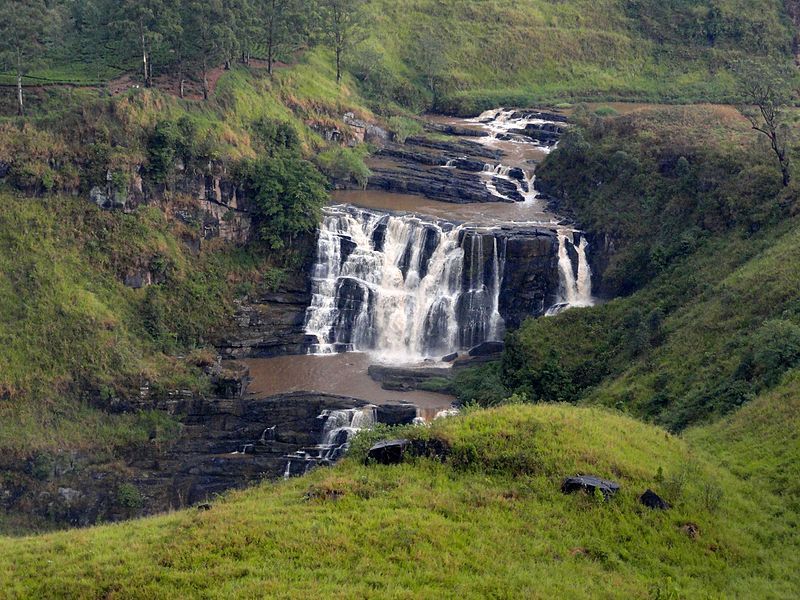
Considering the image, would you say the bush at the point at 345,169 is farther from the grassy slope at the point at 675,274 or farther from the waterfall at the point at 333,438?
the waterfall at the point at 333,438

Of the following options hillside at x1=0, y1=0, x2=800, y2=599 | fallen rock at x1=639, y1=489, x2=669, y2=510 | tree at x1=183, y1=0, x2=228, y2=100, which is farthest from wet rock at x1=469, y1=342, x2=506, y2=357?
fallen rock at x1=639, y1=489, x2=669, y2=510

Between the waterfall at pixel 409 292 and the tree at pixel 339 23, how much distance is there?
21.2 meters

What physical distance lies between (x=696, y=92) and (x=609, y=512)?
55.2 m

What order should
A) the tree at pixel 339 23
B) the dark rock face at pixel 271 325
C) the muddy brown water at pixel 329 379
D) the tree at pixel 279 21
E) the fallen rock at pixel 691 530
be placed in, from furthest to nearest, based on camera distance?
the tree at pixel 339 23 → the tree at pixel 279 21 → the dark rock face at pixel 271 325 → the muddy brown water at pixel 329 379 → the fallen rock at pixel 691 530

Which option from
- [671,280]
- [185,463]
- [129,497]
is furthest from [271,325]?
[671,280]

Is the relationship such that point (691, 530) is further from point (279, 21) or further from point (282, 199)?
point (279, 21)

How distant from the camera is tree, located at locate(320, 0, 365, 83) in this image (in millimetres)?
61312

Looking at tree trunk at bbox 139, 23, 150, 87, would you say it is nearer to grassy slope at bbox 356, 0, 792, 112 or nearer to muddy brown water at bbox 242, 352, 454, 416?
muddy brown water at bbox 242, 352, 454, 416

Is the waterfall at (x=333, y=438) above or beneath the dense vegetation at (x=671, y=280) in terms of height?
beneath

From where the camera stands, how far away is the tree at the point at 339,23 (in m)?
61.3

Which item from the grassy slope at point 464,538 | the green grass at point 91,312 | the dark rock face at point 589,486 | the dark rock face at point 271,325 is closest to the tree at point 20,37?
the green grass at point 91,312

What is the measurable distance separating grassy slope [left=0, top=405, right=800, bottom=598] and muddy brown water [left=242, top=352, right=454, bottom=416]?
14.6 meters

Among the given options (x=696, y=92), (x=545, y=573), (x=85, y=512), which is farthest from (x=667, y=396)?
(x=696, y=92)

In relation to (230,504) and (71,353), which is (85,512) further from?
(230,504)
